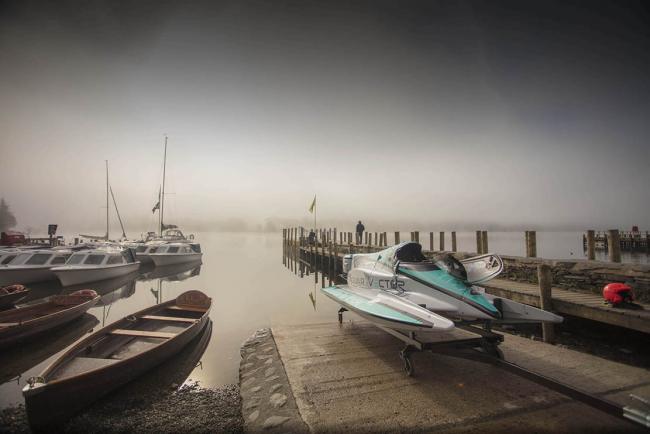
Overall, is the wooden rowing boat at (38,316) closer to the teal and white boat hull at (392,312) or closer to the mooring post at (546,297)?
the teal and white boat hull at (392,312)

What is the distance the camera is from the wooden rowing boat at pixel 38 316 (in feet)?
23.9

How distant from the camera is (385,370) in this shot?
5.09 metres

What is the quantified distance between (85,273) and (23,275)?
3350 millimetres

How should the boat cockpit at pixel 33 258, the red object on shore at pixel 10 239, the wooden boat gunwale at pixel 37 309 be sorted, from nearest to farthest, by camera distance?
the wooden boat gunwale at pixel 37 309 → the boat cockpit at pixel 33 258 → the red object on shore at pixel 10 239

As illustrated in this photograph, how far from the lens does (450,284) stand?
5.39m

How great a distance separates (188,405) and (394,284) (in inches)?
176

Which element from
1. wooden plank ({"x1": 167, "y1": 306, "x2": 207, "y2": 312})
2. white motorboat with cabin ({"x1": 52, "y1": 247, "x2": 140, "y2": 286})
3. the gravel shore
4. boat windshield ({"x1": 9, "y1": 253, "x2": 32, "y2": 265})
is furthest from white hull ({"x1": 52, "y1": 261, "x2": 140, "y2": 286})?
the gravel shore

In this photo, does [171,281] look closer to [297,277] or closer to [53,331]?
[297,277]

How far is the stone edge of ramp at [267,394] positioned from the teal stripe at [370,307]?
1.88 metres

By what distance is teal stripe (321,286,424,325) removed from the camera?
480cm

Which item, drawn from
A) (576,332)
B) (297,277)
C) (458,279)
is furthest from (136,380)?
(297,277)

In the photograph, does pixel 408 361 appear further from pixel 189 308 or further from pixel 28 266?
pixel 28 266

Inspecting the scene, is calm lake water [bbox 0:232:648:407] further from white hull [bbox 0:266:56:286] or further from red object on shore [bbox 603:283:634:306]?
red object on shore [bbox 603:283:634:306]

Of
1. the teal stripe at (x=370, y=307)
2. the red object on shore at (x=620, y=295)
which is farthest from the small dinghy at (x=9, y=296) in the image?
the red object on shore at (x=620, y=295)
